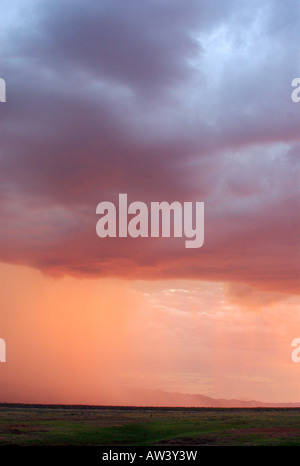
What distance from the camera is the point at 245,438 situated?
65.8 m

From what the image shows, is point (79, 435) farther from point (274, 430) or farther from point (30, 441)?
point (274, 430)

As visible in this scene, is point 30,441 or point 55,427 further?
point 55,427
